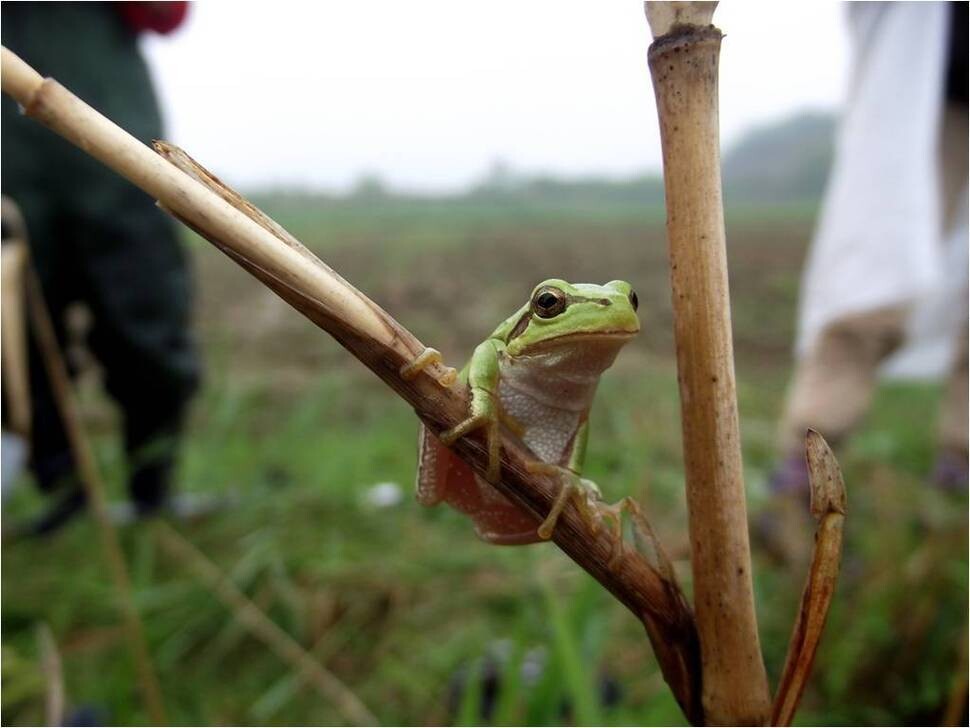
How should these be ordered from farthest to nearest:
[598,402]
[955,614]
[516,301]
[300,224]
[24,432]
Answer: [300,224]
[516,301]
[598,402]
[955,614]
[24,432]

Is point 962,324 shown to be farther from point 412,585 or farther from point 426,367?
point 426,367

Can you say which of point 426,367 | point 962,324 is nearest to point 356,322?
point 426,367

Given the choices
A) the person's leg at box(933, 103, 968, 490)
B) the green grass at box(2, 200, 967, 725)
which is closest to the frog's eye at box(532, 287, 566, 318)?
the green grass at box(2, 200, 967, 725)

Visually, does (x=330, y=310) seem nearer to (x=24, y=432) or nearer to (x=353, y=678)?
(x=24, y=432)

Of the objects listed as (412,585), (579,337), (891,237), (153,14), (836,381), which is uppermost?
(153,14)

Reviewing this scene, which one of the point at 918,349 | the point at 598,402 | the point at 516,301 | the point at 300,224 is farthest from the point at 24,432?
the point at 300,224

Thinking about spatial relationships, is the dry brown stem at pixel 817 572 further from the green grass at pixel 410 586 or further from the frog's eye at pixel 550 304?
the green grass at pixel 410 586

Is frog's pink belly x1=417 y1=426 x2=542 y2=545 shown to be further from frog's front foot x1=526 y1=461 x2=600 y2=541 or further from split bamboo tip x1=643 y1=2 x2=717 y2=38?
split bamboo tip x1=643 y1=2 x2=717 y2=38
